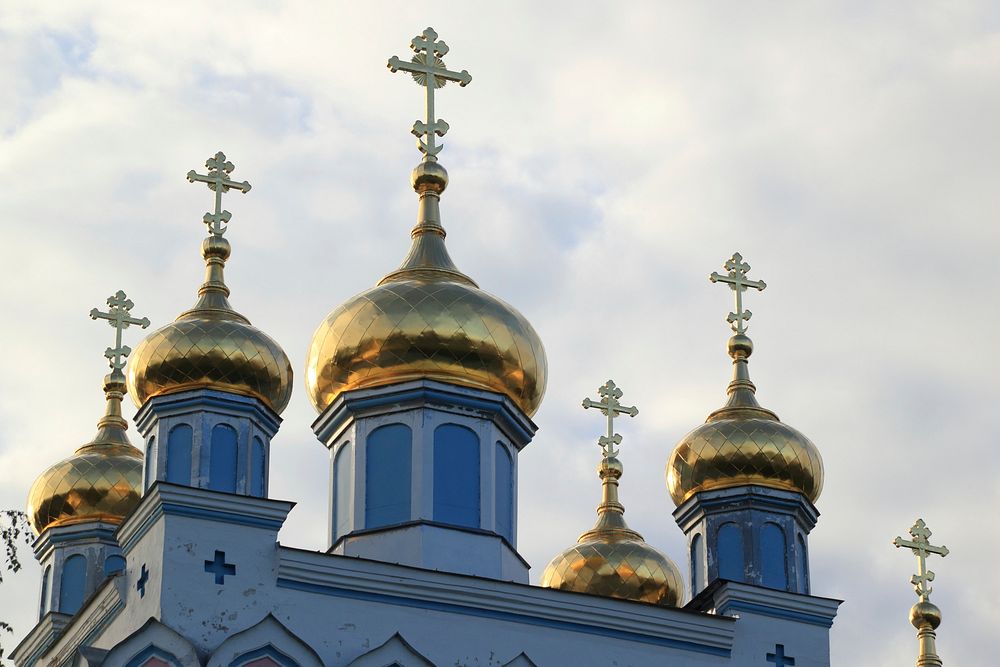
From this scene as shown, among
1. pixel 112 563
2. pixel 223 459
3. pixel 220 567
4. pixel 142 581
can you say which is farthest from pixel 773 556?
pixel 112 563

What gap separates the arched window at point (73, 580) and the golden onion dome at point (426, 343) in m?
4.32

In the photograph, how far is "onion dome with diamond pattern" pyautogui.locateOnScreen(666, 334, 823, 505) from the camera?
20.3 metres

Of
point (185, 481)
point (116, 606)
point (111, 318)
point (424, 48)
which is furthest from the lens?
point (111, 318)

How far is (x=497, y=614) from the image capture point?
18062mm

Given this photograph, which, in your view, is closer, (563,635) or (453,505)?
(563,635)

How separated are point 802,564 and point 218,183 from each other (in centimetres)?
601

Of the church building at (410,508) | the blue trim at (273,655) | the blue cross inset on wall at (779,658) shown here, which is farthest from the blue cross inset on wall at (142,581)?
the blue cross inset on wall at (779,658)

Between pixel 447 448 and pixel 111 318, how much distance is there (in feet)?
18.2

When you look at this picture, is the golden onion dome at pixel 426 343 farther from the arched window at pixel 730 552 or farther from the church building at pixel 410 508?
the arched window at pixel 730 552

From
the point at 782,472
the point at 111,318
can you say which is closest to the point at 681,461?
the point at 782,472

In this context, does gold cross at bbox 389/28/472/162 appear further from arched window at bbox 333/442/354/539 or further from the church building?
arched window at bbox 333/442/354/539

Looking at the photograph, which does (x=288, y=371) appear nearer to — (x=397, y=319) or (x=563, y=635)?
(x=397, y=319)

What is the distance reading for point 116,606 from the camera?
17.9 m

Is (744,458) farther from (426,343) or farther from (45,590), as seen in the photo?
(45,590)
